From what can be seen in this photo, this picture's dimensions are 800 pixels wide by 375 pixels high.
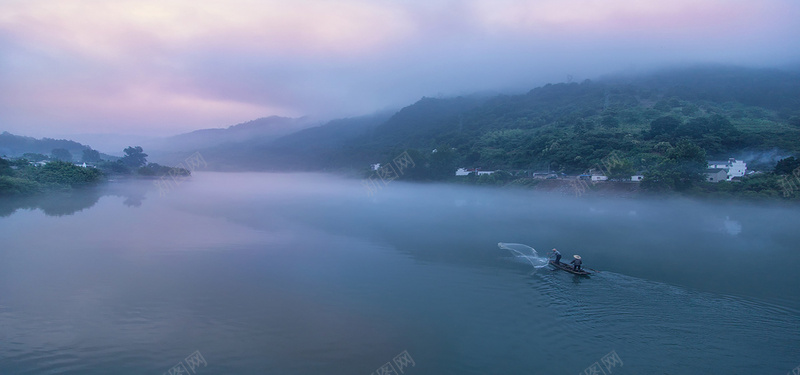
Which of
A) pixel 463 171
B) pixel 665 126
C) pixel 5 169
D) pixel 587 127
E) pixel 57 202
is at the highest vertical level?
pixel 587 127

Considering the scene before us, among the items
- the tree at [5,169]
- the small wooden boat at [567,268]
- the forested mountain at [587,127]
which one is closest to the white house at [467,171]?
the forested mountain at [587,127]

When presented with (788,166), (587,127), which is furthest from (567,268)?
(587,127)

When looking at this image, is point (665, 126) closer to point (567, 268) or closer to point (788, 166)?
point (788, 166)

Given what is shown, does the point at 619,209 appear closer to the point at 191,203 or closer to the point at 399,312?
the point at 399,312

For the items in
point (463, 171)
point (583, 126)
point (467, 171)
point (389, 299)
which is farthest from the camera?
point (583, 126)

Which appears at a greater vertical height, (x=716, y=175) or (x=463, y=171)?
(x=716, y=175)

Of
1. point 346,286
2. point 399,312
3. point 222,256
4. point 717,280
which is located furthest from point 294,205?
point 717,280

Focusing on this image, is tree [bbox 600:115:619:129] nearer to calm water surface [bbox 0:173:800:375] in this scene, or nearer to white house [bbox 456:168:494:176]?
white house [bbox 456:168:494:176]
